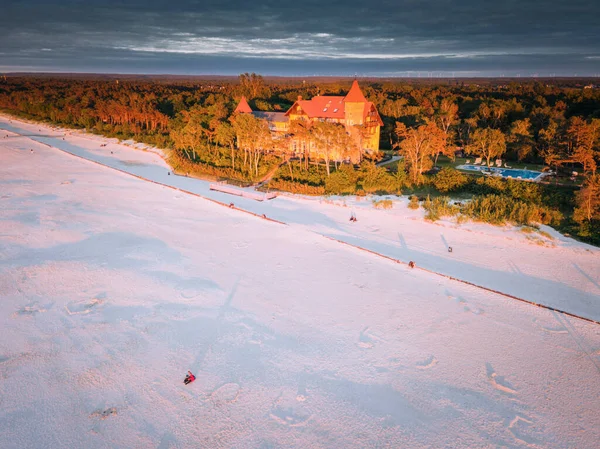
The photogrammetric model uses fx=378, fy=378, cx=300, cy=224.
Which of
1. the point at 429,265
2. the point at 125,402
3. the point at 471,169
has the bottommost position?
the point at 125,402

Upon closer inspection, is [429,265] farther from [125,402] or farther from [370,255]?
[125,402]

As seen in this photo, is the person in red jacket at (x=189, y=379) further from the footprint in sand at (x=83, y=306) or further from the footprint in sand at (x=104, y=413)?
the footprint in sand at (x=83, y=306)

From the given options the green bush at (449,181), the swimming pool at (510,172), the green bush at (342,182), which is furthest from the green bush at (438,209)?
the swimming pool at (510,172)

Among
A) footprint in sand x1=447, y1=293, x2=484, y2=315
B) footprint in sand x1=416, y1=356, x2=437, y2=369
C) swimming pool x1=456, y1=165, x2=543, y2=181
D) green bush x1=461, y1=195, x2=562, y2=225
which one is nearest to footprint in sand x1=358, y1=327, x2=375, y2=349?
footprint in sand x1=416, y1=356, x2=437, y2=369

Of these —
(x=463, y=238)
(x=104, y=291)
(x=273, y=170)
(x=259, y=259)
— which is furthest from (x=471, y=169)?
(x=104, y=291)

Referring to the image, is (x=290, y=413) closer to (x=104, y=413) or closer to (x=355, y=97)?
(x=104, y=413)

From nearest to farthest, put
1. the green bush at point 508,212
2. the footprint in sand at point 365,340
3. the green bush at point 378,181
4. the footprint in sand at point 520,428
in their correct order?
1. the footprint in sand at point 520,428
2. the footprint in sand at point 365,340
3. the green bush at point 508,212
4. the green bush at point 378,181

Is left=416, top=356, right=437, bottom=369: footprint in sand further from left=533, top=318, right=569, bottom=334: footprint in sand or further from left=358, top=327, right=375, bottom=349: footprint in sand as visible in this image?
left=533, top=318, right=569, bottom=334: footprint in sand
